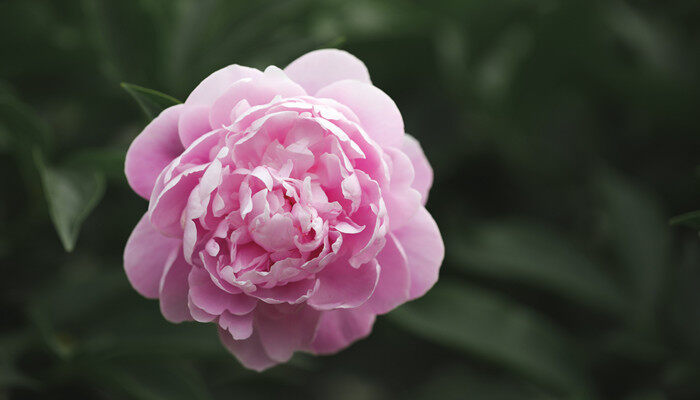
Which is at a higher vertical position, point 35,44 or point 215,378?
point 35,44

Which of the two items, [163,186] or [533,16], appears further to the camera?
[533,16]

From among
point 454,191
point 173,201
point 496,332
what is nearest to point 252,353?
point 173,201

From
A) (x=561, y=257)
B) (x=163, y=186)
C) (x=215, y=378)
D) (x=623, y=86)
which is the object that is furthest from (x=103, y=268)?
(x=623, y=86)

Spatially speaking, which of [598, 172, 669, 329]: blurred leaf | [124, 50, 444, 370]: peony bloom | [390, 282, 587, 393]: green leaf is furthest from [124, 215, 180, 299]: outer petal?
[598, 172, 669, 329]: blurred leaf

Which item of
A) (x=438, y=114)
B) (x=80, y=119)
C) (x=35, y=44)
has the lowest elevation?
(x=80, y=119)

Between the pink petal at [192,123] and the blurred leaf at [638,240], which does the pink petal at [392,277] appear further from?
the blurred leaf at [638,240]

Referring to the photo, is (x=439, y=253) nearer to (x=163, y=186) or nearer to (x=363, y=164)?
(x=363, y=164)
